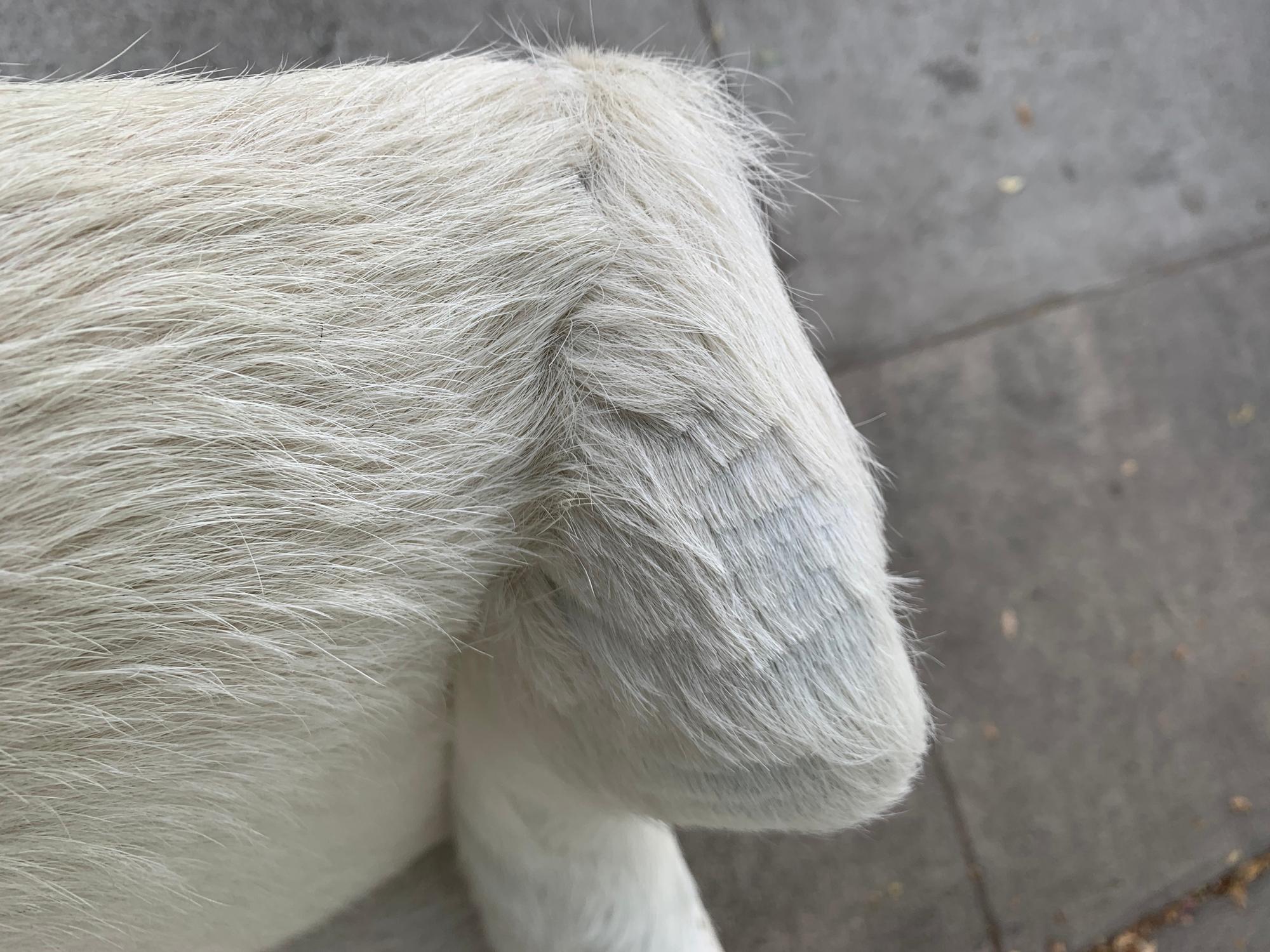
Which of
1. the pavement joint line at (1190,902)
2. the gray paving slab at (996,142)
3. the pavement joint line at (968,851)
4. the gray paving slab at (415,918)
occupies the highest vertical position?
the gray paving slab at (996,142)

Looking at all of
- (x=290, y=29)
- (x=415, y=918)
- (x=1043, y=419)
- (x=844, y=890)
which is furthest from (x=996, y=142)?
(x=415, y=918)

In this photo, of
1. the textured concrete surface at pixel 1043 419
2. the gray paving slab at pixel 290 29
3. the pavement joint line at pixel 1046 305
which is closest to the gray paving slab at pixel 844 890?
the textured concrete surface at pixel 1043 419

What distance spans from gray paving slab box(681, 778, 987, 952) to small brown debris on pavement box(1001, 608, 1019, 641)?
25cm

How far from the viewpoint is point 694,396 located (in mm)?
282

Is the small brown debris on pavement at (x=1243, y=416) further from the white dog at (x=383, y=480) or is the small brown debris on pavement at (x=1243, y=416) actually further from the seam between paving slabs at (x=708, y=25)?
the white dog at (x=383, y=480)

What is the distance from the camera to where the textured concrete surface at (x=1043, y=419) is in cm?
91

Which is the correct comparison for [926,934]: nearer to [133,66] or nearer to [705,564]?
[705,564]

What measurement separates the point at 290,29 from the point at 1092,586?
1.15m

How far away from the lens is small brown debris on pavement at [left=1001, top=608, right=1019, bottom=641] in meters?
0.95

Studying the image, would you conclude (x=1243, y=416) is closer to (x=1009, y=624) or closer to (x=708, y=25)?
(x=1009, y=624)

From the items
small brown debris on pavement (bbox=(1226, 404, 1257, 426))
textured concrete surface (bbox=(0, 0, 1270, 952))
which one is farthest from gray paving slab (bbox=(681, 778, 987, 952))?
small brown debris on pavement (bbox=(1226, 404, 1257, 426))

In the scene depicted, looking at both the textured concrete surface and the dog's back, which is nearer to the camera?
the dog's back

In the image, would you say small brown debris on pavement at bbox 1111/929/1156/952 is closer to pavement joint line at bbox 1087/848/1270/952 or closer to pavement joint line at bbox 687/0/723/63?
pavement joint line at bbox 1087/848/1270/952

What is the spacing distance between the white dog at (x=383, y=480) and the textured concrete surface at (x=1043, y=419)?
647 millimetres
